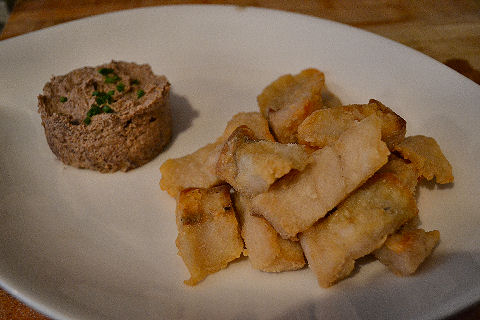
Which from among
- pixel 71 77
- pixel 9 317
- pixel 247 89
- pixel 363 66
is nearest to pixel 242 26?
pixel 247 89

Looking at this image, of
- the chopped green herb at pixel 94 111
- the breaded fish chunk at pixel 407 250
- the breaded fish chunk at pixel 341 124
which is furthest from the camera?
the chopped green herb at pixel 94 111

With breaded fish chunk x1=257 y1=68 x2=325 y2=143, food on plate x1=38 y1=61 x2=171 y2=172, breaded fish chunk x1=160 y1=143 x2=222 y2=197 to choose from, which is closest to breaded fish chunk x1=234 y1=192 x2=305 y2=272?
breaded fish chunk x1=160 y1=143 x2=222 y2=197

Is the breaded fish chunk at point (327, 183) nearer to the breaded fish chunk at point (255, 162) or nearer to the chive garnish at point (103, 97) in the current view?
the breaded fish chunk at point (255, 162)

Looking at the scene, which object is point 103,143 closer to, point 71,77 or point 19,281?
point 71,77

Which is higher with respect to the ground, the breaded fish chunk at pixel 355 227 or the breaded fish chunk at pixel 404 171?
the breaded fish chunk at pixel 404 171

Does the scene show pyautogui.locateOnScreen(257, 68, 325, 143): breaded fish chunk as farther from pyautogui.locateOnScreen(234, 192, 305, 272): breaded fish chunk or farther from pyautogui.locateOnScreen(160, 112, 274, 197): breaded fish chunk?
pyautogui.locateOnScreen(234, 192, 305, 272): breaded fish chunk

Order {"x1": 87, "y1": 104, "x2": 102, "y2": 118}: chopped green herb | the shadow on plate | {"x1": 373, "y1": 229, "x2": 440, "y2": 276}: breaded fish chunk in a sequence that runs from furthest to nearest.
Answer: the shadow on plate < {"x1": 87, "y1": 104, "x2": 102, "y2": 118}: chopped green herb < {"x1": 373, "y1": 229, "x2": 440, "y2": 276}: breaded fish chunk

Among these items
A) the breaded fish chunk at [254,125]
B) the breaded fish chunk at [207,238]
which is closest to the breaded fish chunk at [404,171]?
the breaded fish chunk at [254,125]

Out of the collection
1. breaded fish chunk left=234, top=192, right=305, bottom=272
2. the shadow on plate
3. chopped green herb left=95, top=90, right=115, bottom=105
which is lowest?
the shadow on plate
